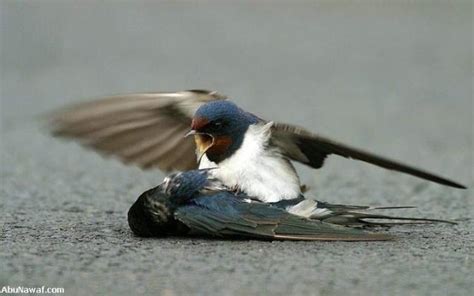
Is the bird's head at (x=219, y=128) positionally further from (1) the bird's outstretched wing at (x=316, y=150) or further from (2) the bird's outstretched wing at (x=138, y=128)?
(2) the bird's outstretched wing at (x=138, y=128)

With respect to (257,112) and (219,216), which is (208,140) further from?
(257,112)

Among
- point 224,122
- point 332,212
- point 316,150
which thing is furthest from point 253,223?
point 316,150

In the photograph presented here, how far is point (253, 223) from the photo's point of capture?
390 cm

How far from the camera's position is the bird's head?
4082 mm

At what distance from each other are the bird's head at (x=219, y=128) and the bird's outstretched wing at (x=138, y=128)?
55 centimetres

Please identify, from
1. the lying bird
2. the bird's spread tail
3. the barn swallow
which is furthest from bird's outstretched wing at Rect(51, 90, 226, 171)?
the bird's spread tail

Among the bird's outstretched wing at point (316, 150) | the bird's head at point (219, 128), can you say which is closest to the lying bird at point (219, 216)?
the bird's head at point (219, 128)

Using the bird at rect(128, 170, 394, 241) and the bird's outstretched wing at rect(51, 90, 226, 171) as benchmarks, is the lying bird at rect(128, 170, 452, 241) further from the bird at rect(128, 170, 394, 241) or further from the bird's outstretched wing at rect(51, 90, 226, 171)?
the bird's outstretched wing at rect(51, 90, 226, 171)

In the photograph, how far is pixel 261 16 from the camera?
15.3 meters

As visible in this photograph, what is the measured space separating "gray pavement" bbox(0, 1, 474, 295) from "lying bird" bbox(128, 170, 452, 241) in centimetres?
5

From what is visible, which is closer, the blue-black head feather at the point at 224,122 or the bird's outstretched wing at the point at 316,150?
the blue-black head feather at the point at 224,122

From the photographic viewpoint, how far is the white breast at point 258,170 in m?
4.11

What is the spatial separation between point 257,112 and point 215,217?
15.5 feet

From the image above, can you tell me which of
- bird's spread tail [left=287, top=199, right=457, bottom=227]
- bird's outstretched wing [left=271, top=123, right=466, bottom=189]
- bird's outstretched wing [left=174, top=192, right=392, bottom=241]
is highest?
bird's outstretched wing [left=271, top=123, right=466, bottom=189]
